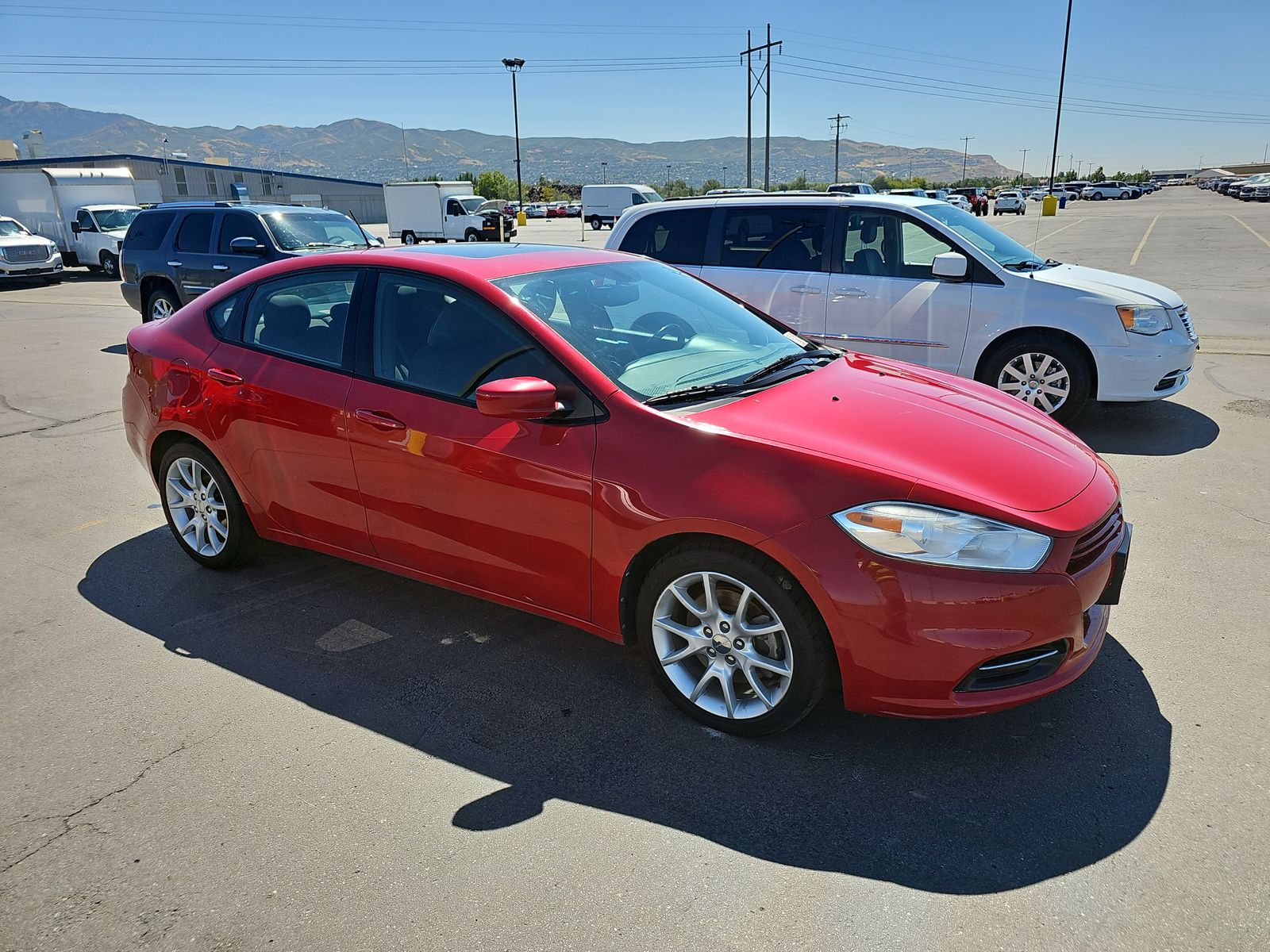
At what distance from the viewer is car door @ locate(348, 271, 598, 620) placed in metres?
3.26

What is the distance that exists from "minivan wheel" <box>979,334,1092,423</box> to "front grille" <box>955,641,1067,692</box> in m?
4.67

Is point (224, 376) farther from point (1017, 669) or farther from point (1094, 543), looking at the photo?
point (1094, 543)

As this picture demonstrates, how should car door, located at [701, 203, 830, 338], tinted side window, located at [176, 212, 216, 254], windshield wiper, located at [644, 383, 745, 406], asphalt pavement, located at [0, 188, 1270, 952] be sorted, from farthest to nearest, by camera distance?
tinted side window, located at [176, 212, 216, 254] → car door, located at [701, 203, 830, 338] → windshield wiper, located at [644, 383, 745, 406] → asphalt pavement, located at [0, 188, 1270, 952]

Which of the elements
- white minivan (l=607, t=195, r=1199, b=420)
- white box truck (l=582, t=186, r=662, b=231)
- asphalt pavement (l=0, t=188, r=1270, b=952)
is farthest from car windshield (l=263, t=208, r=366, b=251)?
white box truck (l=582, t=186, r=662, b=231)

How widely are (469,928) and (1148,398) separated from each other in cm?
655

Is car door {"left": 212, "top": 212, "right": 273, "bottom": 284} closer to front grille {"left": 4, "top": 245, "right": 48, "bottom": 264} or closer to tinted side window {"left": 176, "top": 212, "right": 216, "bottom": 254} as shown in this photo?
tinted side window {"left": 176, "top": 212, "right": 216, "bottom": 254}

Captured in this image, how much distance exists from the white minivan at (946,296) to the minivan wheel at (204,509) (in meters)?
4.44

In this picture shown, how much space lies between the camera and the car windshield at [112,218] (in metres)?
25.1

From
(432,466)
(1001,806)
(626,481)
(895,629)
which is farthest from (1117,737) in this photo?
(432,466)

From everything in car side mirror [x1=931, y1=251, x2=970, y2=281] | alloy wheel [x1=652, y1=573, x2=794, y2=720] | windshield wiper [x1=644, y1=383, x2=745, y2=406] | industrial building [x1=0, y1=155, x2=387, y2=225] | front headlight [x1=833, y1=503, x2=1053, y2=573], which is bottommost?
alloy wheel [x1=652, y1=573, x2=794, y2=720]

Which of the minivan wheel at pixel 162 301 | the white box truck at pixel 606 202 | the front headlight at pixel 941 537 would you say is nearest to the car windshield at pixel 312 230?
the minivan wheel at pixel 162 301

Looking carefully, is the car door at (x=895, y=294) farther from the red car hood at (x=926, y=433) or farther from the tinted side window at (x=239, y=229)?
the tinted side window at (x=239, y=229)

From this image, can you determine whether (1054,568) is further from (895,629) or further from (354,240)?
(354,240)

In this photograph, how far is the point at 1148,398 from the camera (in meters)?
6.82
